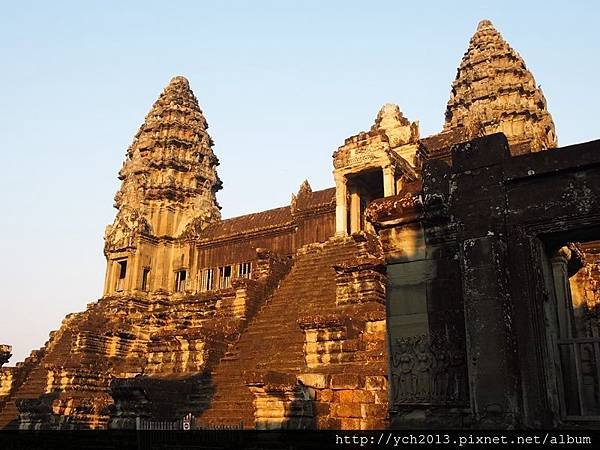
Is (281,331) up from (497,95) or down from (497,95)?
down

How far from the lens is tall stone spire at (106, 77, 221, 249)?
3494 centimetres

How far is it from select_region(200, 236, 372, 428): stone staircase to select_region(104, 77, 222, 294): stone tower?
11364 millimetres

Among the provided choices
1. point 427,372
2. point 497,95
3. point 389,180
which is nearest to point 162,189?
point 389,180

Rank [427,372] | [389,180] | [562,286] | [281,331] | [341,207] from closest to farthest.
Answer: [427,372] → [562,286] → [281,331] → [389,180] → [341,207]

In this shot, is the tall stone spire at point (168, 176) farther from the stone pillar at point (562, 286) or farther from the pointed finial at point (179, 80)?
the stone pillar at point (562, 286)

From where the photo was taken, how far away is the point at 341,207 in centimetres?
2642

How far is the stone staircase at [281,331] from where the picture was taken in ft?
55.8

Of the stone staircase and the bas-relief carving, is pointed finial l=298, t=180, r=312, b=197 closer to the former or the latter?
the stone staircase

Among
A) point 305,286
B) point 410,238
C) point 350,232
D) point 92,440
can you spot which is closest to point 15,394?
point 305,286

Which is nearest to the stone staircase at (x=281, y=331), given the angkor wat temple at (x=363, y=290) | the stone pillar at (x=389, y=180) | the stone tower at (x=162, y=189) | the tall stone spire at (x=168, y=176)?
the angkor wat temple at (x=363, y=290)

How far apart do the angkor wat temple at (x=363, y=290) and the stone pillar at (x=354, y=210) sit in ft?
0.24

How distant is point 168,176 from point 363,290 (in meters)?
21.1

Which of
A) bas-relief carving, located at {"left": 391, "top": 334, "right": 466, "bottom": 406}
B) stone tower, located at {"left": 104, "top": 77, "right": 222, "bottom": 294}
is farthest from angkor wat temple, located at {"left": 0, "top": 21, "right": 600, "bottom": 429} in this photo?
stone tower, located at {"left": 104, "top": 77, "right": 222, "bottom": 294}

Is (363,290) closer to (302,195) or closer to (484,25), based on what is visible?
(302,195)
